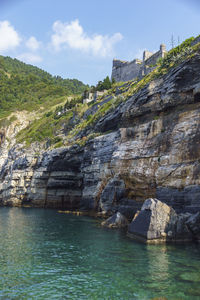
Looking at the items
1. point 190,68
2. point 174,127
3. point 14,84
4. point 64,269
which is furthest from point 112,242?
point 14,84

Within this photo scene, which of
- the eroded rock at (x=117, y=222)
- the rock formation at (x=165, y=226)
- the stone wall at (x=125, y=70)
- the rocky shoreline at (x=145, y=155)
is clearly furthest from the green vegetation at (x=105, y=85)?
the rock formation at (x=165, y=226)

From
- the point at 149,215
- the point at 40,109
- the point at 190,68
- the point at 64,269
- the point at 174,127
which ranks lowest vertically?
the point at 64,269

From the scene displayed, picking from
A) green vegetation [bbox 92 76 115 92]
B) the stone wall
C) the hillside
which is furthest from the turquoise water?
the hillside

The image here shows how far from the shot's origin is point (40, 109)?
13138 cm

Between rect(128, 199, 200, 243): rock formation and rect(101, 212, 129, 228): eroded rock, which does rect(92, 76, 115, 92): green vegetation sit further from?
rect(128, 199, 200, 243): rock formation

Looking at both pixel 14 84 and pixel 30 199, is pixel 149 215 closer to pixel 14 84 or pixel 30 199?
pixel 30 199

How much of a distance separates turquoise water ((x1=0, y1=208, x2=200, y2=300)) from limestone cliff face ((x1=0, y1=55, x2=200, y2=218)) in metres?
9.09

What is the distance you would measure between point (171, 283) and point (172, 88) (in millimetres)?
26476

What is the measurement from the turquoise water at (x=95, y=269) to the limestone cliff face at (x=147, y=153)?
909cm

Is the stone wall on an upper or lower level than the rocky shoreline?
upper

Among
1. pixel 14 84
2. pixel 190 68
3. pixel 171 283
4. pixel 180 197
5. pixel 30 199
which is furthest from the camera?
pixel 14 84

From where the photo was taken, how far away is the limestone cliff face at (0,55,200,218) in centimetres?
2914

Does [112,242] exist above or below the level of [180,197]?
below

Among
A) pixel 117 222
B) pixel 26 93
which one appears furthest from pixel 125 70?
pixel 117 222
